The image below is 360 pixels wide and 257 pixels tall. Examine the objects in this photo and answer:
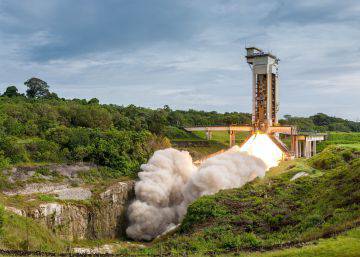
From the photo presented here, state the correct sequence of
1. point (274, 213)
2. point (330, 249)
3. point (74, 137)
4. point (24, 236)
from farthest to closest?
1. point (74, 137)
2. point (274, 213)
3. point (24, 236)
4. point (330, 249)

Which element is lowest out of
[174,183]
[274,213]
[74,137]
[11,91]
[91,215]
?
[91,215]

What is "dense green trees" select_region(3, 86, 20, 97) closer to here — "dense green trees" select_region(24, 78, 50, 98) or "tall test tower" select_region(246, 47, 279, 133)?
"dense green trees" select_region(24, 78, 50, 98)

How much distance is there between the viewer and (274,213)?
26.9 m

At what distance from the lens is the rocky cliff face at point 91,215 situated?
3259 centimetres

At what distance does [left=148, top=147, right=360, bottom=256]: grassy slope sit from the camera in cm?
2083

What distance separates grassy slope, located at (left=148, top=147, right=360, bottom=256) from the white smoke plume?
4.52 m

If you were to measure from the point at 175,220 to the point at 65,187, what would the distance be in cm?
1131

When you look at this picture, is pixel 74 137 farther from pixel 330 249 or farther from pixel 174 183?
pixel 330 249

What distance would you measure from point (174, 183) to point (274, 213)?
19.1m

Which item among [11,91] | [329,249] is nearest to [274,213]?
[329,249]

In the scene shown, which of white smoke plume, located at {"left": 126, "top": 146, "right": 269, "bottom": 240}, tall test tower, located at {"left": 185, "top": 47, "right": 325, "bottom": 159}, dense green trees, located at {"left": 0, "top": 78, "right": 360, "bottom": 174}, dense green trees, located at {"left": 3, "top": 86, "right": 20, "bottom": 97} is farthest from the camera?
dense green trees, located at {"left": 3, "top": 86, "right": 20, "bottom": 97}

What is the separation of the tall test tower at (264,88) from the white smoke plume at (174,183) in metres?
11.4

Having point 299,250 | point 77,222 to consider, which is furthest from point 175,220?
point 299,250

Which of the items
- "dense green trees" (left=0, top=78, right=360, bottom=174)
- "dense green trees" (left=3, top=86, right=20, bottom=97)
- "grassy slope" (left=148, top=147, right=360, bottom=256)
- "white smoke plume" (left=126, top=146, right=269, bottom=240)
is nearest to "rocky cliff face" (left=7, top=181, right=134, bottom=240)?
"white smoke plume" (left=126, top=146, right=269, bottom=240)
